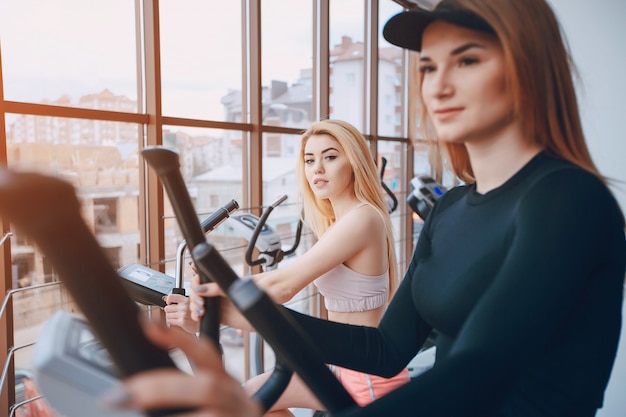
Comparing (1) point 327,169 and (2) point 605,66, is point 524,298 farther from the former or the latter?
(2) point 605,66

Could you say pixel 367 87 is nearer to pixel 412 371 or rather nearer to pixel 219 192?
pixel 219 192

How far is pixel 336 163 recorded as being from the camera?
2.27 metres

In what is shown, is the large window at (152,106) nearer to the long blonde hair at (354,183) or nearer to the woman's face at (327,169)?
the long blonde hair at (354,183)

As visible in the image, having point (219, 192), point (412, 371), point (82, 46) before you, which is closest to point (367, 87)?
point (219, 192)

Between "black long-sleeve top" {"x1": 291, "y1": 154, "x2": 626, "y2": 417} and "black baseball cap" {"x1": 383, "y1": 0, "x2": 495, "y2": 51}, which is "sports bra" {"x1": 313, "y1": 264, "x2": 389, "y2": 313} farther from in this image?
"black baseball cap" {"x1": 383, "y1": 0, "x2": 495, "y2": 51}

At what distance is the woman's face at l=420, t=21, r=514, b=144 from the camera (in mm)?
778

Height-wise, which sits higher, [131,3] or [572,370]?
[131,3]

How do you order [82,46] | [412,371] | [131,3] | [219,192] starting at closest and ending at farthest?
[412,371] → [82,46] → [131,3] → [219,192]

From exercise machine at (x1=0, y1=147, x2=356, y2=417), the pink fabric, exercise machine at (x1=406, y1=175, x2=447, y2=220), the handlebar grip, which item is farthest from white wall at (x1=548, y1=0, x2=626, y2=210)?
exercise machine at (x1=0, y1=147, x2=356, y2=417)

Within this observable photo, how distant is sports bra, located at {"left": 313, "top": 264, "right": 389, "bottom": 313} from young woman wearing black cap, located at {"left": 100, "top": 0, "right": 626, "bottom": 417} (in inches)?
41.8

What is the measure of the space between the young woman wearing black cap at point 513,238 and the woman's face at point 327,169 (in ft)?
4.31

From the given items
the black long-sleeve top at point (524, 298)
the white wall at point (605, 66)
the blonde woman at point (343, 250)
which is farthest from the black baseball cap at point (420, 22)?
the white wall at point (605, 66)

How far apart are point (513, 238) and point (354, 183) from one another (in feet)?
5.11

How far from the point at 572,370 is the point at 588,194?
27 cm
